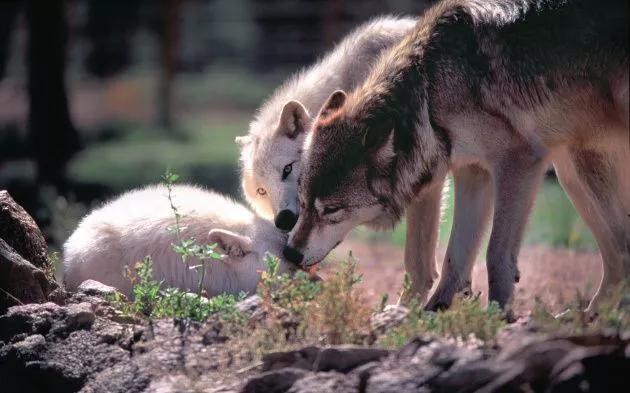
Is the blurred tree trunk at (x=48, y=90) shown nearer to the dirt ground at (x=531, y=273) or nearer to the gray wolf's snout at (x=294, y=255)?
the dirt ground at (x=531, y=273)

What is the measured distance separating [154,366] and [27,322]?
94 centimetres

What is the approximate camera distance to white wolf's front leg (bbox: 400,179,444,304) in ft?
24.0

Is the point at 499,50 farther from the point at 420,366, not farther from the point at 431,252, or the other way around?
the point at 420,366

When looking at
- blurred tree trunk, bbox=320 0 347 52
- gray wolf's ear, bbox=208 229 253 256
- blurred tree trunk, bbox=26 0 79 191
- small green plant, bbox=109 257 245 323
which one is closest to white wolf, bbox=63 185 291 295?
gray wolf's ear, bbox=208 229 253 256

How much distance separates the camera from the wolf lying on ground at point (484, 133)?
6.17 meters

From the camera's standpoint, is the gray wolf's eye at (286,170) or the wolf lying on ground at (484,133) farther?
the gray wolf's eye at (286,170)

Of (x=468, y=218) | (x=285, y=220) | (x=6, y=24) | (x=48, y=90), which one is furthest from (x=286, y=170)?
(x=6, y=24)

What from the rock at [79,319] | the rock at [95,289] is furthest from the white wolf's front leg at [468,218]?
the rock at [79,319]

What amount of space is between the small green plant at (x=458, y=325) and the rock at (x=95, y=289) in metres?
1.96

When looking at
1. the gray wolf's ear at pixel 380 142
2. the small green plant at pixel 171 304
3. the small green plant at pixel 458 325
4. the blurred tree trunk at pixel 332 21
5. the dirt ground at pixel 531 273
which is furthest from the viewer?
the blurred tree trunk at pixel 332 21

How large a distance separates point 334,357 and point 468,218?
2.14m

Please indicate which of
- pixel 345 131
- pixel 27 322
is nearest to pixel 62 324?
pixel 27 322

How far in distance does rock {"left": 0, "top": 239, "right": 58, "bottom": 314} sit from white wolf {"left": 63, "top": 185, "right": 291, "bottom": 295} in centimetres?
78

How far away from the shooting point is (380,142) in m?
6.39
